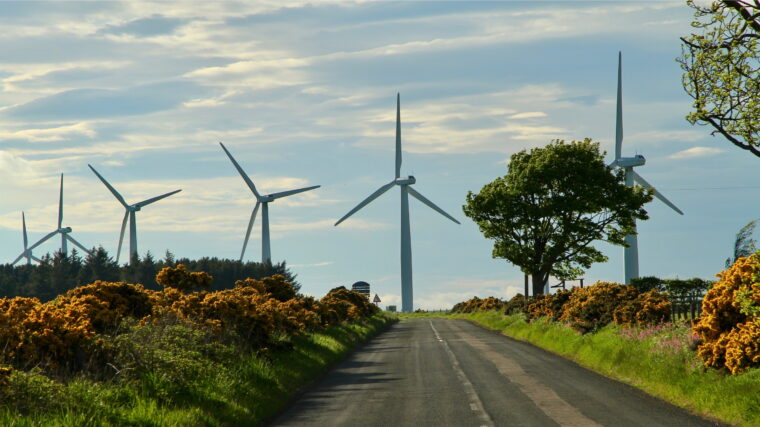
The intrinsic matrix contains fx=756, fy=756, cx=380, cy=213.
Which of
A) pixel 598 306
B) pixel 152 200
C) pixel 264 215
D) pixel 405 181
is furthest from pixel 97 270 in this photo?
pixel 598 306

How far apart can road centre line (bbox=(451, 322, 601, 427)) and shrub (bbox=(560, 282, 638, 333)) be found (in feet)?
19.3

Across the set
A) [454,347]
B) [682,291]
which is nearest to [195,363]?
[454,347]

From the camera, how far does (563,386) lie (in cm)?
2127

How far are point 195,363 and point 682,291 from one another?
2790cm

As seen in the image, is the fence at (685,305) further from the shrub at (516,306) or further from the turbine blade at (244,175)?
the turbine blade at (244,175)

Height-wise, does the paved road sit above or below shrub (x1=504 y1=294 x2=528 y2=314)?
below

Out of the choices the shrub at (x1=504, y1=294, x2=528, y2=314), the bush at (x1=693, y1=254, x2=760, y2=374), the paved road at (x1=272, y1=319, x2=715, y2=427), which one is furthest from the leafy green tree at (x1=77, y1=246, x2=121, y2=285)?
the bush at (x1=693, y1=254, x2=760, y2=374)

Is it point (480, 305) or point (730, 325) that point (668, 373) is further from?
point (480, 305)

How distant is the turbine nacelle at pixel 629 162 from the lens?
76.7 metres

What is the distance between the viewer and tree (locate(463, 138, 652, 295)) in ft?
209

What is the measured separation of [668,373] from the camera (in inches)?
816

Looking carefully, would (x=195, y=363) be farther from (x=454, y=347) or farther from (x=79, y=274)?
(x=79, y=274)

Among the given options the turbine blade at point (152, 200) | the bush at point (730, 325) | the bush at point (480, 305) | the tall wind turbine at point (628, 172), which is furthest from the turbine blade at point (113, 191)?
the bush at point (730, 325)

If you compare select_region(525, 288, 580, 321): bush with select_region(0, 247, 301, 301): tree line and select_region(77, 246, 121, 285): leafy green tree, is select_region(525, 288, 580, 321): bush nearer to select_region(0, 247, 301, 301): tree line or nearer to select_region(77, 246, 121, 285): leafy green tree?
select_region(0, 247, 301, 301): tree line
